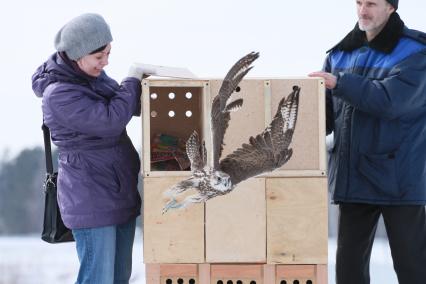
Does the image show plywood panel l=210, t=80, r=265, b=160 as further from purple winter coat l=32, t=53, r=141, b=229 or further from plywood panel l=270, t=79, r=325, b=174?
purple winter coat l=32, t=53, r=141, b=229

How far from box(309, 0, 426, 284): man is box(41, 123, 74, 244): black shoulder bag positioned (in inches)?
42.2

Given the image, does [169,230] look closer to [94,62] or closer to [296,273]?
[296,273]

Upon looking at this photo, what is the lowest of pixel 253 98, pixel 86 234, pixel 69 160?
pixel 86 234

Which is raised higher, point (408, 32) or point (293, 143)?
point (408, 32)

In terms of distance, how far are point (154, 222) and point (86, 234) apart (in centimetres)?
25

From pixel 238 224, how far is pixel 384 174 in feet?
2.05

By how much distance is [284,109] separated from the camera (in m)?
3.05

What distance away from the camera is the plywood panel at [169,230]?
3066 millimetres

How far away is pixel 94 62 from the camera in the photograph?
2953 mm

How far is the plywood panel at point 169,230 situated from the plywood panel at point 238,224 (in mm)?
40

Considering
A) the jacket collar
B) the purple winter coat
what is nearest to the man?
the jacket collar

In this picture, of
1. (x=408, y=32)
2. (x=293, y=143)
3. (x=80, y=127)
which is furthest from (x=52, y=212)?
(x=408, y=32)

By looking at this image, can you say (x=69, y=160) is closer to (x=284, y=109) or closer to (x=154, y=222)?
(x=154, y=222)

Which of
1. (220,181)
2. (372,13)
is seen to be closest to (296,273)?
(220,181)
